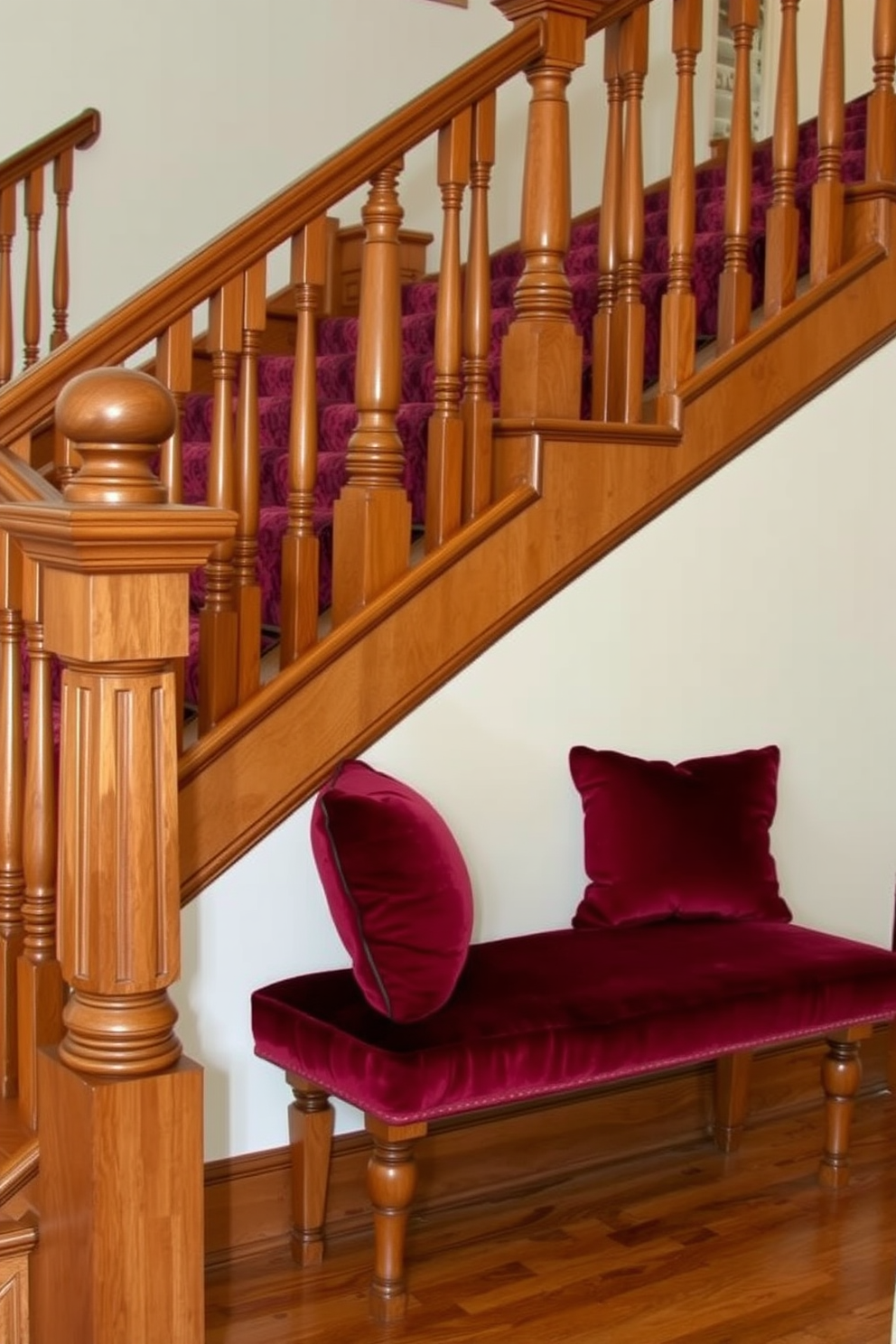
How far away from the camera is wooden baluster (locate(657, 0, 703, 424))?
9.73 feet

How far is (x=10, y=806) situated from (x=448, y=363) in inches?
39.7

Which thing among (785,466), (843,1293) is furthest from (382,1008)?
(785,466)

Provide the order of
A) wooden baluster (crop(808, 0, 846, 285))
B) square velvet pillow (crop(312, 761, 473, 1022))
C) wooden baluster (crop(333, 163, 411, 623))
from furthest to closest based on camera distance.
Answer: wooden baluster (crop(808, 0, 846, 285)) < wooden baluster (crop(333, 163, 411, 623)) < square velvet pillow (crop(312, 761, 473, 1022))

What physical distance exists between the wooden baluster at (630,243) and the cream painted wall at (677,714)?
25 cm

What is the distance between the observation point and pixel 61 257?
435cm

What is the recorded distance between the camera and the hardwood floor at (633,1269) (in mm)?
2467

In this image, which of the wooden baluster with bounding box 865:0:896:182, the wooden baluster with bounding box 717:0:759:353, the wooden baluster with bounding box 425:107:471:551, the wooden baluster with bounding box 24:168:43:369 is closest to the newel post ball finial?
the wooden baluster with bounding box 425:107:471:551

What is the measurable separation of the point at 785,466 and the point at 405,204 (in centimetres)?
254

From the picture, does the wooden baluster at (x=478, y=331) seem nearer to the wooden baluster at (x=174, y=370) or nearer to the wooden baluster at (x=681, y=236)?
the wooden baluster at (x=681, y=236)

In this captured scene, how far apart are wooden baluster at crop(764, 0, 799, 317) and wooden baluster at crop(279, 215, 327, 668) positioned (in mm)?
1022

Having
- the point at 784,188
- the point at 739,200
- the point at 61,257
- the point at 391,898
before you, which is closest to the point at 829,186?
the point at 784,188

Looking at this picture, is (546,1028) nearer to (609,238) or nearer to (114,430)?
(114,430)

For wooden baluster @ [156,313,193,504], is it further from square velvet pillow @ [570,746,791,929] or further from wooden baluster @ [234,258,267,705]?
square velvet pillow @ [570,746,791,929]

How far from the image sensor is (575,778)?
299cm
